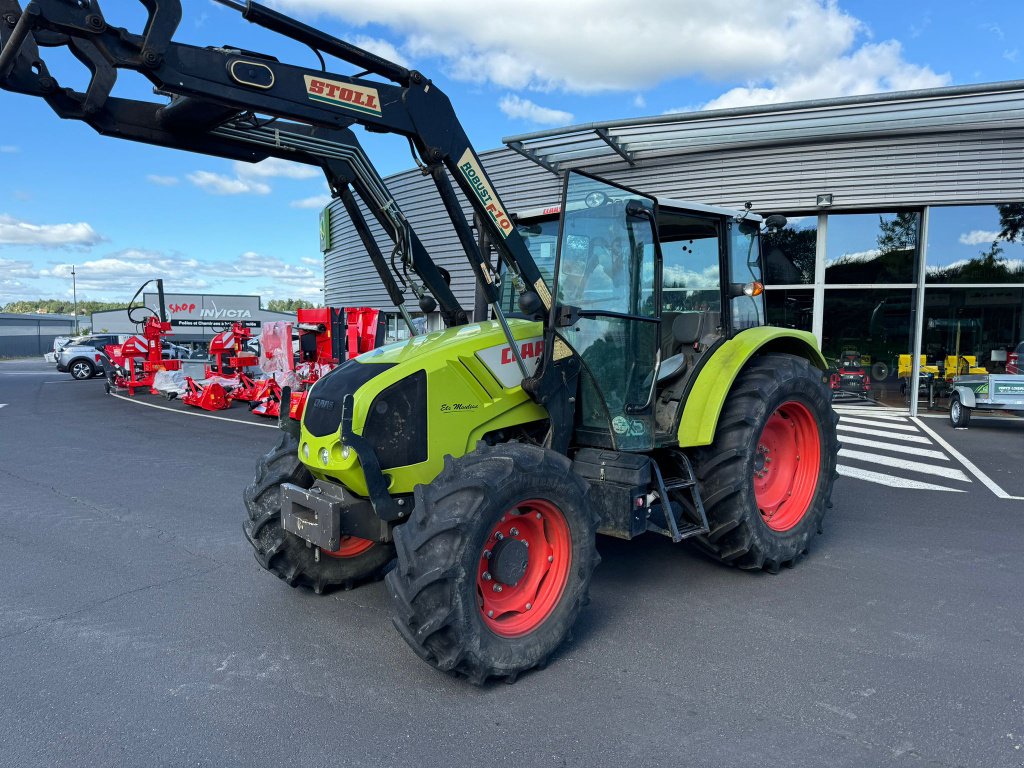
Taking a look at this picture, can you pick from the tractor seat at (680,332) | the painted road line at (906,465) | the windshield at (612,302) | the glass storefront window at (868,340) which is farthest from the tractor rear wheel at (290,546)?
the glass storefront window at (868,340)

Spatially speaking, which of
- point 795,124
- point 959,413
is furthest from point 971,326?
point 795,124

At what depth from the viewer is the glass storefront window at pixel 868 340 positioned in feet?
46.0

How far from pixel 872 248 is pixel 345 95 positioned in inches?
532

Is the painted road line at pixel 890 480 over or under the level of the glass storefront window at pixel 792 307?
under

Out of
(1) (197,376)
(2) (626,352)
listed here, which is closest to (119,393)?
(1) (197,376)

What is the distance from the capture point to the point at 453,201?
3.56 metres

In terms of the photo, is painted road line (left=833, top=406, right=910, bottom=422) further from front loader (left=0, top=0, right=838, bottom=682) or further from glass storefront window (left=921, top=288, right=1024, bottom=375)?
front loader (left=0, top=0, right=838, bottom=682)

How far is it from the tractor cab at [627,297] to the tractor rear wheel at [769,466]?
38 centimetres

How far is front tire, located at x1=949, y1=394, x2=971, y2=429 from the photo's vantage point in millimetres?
11773

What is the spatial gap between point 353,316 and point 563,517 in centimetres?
975

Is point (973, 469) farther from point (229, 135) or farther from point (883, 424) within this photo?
point (229, 135)

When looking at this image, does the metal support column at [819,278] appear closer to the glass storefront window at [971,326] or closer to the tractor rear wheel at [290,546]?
the glass storefront window at [971,326]

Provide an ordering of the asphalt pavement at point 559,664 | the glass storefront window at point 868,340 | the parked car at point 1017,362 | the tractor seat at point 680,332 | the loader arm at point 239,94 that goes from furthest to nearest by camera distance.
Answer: the glass storefront window at point 868,340 < the parked car at point 1017,362 < the tractor seat at point 680,332 < the asphalt pavement at point 559,664 < the loader arm at point 239,94

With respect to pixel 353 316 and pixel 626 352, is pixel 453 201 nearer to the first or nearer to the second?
pixel 626 352
